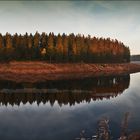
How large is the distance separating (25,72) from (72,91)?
41.8 m

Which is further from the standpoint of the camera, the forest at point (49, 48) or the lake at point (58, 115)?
the forest at point (49, 48)

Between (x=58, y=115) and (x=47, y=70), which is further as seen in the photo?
(x=47, y=70)

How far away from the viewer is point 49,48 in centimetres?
12131

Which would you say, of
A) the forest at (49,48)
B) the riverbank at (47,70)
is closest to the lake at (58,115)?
the riverbank at (47,70)

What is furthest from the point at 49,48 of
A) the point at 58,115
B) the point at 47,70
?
the point at 58,115

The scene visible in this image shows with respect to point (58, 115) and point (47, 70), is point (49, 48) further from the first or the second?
point (58, 115)

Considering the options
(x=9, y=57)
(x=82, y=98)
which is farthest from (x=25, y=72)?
(x=82, y=98)

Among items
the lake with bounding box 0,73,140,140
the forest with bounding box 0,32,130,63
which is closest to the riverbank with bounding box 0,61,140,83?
the forest with bounding box 0,32,130,63

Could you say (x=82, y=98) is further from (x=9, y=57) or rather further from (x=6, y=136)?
(x=9, y=57)

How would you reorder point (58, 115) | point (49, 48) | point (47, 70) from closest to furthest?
point (58, 115) → point (47, 70) → point (49, 48)

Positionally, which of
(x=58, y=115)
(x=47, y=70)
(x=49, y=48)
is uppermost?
(x=49, y=48)

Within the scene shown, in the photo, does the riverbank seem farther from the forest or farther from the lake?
the lake

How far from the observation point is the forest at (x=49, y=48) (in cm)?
11762

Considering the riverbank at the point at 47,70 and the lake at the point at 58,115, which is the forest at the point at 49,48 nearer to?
the riverbank at the point at 47,70
